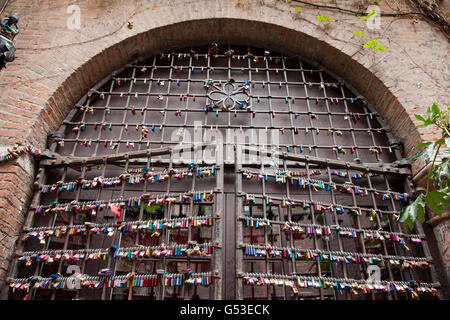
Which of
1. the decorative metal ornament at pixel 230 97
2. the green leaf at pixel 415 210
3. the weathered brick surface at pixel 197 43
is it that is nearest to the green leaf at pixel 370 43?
the weathered brick surface at pixel 197 43

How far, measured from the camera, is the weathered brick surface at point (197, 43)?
3.27 m

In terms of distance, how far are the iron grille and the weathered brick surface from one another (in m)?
0.19

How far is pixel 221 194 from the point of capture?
8.71 ft

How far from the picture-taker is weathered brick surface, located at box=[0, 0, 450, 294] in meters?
3.27

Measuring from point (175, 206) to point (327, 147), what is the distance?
6.07 feet

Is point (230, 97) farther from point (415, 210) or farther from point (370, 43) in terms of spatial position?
point (415, 210)

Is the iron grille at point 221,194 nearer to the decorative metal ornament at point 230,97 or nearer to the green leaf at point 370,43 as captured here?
the decorative metal ornament at point 230,97

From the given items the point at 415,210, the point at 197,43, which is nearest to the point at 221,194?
the point at 415,210

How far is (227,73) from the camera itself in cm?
401

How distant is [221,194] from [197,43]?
254cm

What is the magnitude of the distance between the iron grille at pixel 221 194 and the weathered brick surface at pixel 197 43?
19 centimetres

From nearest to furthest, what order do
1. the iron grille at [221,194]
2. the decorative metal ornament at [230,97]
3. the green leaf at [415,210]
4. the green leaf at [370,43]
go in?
the green leaf at [415,210], the iron grille at [221,194], the green leaf at [370,43], the decorative metal ornament at [230,97]

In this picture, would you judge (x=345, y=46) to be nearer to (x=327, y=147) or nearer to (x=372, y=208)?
(x=327, y=147)
